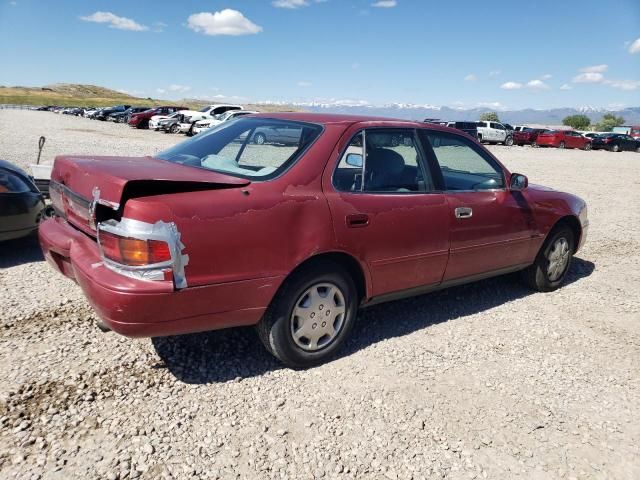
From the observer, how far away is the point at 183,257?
8.38 ft

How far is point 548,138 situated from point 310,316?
35660 millimetres

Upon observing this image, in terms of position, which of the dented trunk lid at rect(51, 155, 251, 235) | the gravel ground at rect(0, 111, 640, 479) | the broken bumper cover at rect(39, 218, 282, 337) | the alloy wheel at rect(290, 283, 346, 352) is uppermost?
the dented trunk lid at rect(51, 155, 251, 235)

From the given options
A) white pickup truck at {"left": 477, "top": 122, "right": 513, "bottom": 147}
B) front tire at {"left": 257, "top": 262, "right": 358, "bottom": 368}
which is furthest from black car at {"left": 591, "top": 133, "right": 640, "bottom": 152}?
front tire at {"left": 257, "top": 262, "right": 358, "bottom": 368}

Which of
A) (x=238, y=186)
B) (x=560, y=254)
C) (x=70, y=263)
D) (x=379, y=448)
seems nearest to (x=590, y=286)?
(x=560, y=254)

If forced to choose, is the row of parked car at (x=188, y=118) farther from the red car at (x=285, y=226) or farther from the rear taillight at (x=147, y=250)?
the rear taillight at (x=147, y=250)

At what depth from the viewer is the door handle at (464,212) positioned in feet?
12.6

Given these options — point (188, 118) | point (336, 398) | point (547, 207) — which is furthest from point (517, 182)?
point (188, 118)

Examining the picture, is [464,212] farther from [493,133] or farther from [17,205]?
[493,133]

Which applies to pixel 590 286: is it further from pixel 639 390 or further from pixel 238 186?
pixel 238 186

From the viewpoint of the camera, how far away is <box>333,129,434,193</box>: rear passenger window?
332 centimetres

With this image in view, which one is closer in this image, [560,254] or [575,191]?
[560,254]

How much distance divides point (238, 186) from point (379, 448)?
1646 millimetres

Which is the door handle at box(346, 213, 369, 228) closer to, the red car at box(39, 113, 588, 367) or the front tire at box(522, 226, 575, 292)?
the red car at box(39, 113, 588, 367)

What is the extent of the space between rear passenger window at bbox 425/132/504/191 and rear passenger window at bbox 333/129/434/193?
216 mm
